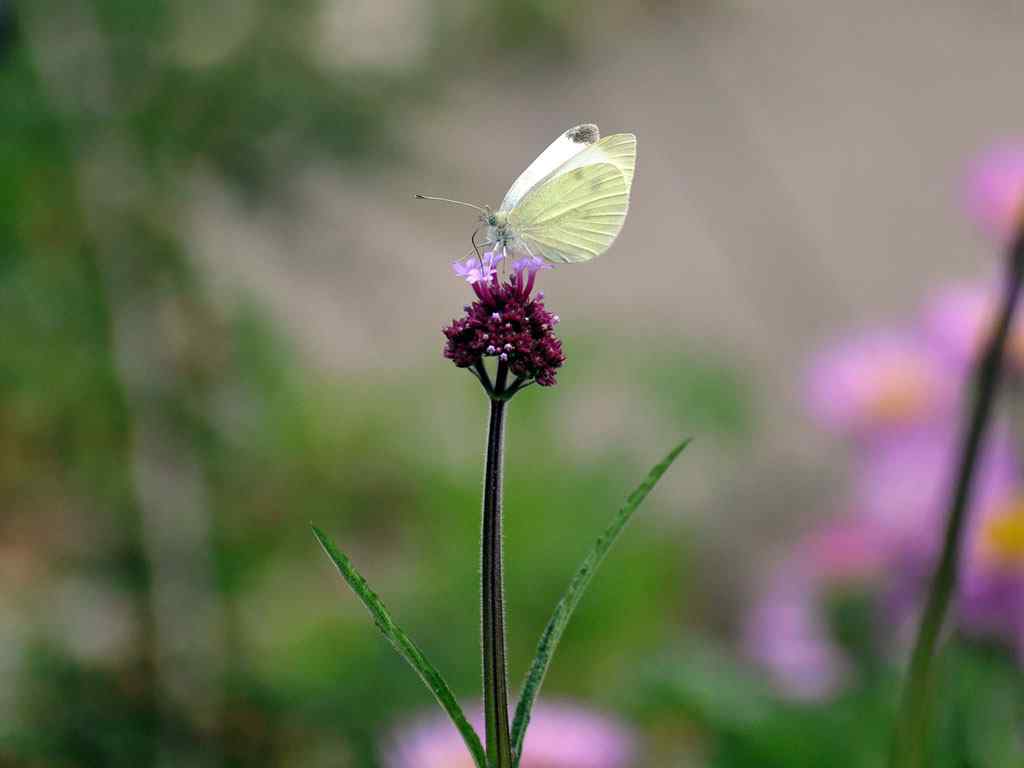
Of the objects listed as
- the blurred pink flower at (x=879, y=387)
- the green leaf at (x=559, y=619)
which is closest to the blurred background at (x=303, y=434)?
the blurred pink flower at (x=879, y=387)

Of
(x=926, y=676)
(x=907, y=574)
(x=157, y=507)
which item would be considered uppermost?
(x=157, y=507)

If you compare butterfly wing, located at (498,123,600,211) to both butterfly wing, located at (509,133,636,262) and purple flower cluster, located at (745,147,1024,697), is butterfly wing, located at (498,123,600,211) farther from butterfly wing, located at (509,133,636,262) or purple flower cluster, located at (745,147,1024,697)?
purple flower cluster, located at (745,147,1024,697)

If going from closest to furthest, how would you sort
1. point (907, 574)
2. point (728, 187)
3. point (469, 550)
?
1. point (907, 574)
2. point (469, 550)
3. point (728, 187)

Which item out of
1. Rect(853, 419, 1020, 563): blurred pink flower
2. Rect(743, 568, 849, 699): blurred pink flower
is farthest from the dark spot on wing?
Rect(743, 568, 849, 699): blurred pink flower

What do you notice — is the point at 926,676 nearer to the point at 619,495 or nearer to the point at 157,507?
the point at 157,507

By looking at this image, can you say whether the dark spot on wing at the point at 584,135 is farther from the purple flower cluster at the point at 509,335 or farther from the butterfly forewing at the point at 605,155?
the purple flower cluster at the point at 509,335

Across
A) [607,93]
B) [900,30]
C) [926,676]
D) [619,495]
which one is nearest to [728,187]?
[607,93]

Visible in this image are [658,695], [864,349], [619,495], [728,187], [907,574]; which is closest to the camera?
[907,574]

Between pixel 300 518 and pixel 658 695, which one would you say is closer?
pixel 658 695
